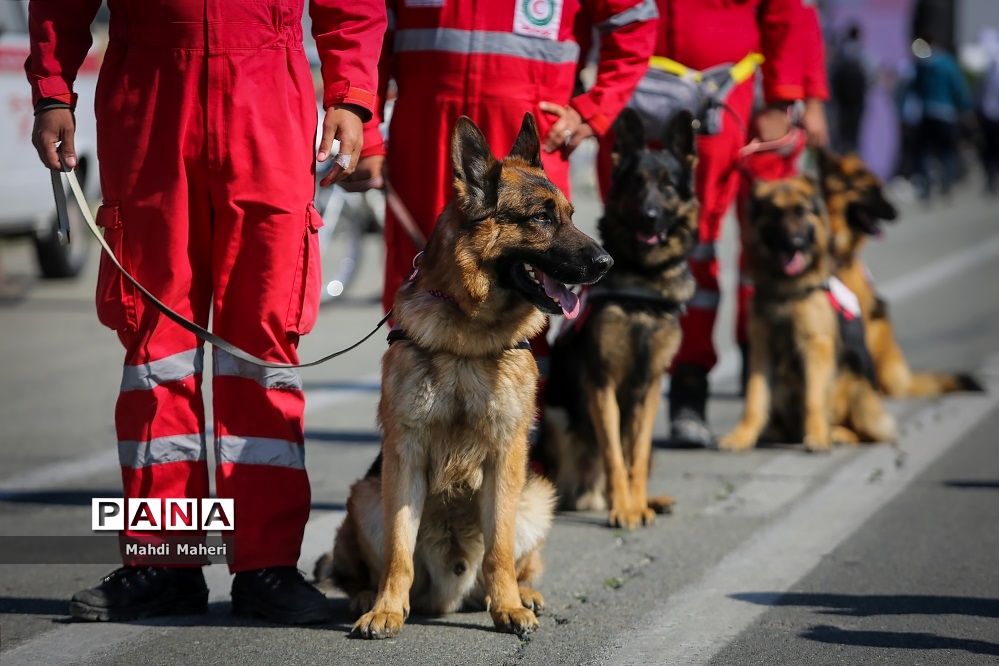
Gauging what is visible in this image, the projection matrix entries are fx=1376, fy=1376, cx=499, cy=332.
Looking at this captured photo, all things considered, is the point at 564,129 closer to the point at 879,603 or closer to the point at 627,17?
the point at 627,17

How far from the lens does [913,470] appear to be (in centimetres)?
613

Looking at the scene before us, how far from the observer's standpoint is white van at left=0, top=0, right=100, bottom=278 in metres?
9.50

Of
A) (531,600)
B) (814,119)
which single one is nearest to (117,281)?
(531,600)

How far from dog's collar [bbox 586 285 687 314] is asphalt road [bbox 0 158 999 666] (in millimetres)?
802

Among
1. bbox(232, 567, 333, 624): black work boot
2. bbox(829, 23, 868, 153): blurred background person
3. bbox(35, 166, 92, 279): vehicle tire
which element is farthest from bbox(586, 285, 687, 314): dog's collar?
bbox(829, 23, 868, 153): blurred background person

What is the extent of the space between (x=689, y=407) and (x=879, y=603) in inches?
98.8

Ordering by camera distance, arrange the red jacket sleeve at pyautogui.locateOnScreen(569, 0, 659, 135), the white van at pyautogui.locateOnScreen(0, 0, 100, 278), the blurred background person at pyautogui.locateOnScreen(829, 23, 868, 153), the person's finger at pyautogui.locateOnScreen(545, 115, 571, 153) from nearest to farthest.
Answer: the person's finger at pyautogui.locateOnScreen(545, 115, 571, 153)
the red jacket sleeve at pyautogui.locateOnScreen(569, 0, 659, 135)
the white van at pyautogui.locateOnScreen(0, 0, 100, 278)
the blurred background person at pyautogui.locateOnScreen(829, 23, 868, 153)

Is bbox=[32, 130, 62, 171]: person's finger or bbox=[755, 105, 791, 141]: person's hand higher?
bbox=[755, 105, 791, 141]: person's hand

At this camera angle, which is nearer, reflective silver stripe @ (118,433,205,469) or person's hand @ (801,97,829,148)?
reflective silver stripe @ (118,433,205,469)

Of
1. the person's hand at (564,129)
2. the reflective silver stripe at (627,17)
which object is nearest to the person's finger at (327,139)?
the person's hand at (564,129)

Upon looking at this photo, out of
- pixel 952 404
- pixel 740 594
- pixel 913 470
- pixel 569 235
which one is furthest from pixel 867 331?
pixel 569 235

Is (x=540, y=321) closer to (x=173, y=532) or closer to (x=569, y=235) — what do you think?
(x=569, y=235)

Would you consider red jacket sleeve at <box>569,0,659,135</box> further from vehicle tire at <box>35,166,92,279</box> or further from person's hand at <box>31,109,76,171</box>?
vehicle tire at <box>35,166,92,279</box>

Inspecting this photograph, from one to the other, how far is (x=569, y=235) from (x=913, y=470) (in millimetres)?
2976
